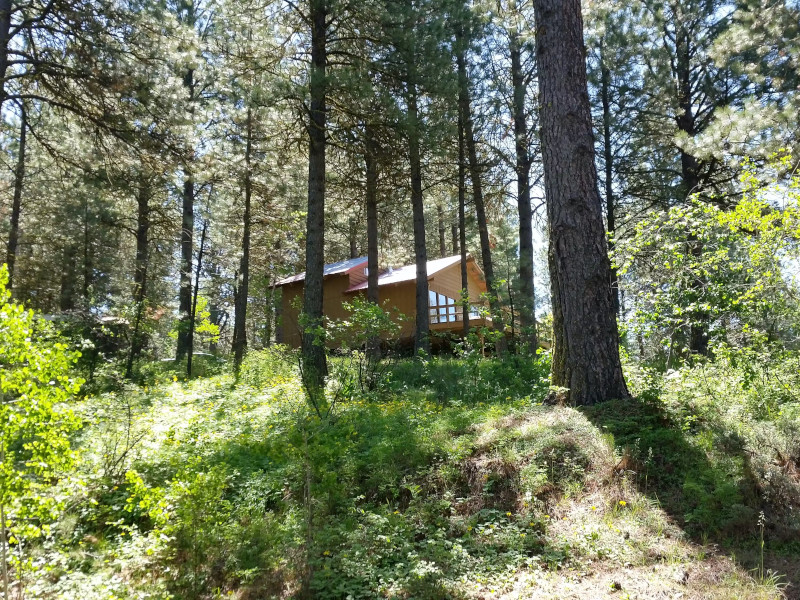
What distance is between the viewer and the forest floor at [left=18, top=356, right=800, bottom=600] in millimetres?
3387

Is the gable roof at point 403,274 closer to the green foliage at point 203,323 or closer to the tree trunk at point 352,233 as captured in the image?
the tree trunk at point 352,233

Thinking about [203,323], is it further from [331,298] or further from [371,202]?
[371,202]

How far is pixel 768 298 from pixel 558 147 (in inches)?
109

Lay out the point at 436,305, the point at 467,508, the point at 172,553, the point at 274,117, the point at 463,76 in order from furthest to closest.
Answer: the point at 436,305, the point at 463,76, the point at 274,117, the point at 467,508, the point at 172,553

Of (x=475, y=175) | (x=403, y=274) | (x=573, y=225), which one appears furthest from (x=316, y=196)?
(x=403, y=274)

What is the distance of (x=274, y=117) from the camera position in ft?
36.2

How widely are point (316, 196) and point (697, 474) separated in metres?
7.71

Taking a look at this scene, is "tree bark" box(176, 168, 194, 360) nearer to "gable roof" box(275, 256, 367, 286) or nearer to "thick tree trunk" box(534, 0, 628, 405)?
"gable roof" box(275, 256, 367, 286)

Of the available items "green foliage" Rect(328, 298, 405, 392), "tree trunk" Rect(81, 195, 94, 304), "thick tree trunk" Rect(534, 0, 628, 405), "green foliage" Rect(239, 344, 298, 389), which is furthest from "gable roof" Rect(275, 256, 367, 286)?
"thick tree trunk" Rect(534, 0, 628, 405)

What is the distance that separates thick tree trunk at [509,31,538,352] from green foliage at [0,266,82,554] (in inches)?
434

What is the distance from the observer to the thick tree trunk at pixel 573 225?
18.3 feet

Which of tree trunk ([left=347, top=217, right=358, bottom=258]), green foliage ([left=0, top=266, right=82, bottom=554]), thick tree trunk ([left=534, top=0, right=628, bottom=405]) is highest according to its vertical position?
tree trunk ([left=347, top=217, right=358, bottom=258])

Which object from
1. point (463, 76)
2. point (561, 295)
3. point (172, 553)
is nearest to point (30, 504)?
point (172, 553)

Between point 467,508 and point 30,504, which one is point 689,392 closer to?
point 467,508
